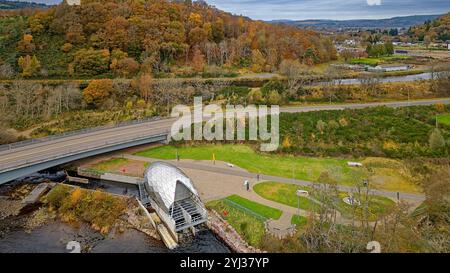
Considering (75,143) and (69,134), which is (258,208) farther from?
(69,134)

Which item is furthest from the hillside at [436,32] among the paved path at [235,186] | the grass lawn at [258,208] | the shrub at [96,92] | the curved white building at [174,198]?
the curved white building at [174,198]

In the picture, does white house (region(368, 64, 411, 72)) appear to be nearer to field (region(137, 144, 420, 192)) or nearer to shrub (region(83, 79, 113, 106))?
field (region(137, 144, 420, 192))

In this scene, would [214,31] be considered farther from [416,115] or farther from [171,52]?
[416,115]

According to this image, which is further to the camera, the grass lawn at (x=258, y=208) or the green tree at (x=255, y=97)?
the green tree at (x=255, y=97)

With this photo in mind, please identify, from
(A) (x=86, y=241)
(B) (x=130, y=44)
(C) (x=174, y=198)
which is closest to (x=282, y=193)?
(C) (x=174, y=198)

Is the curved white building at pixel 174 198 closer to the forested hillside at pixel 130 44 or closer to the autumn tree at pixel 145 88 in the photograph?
the autumn tree at pixel 145 88
